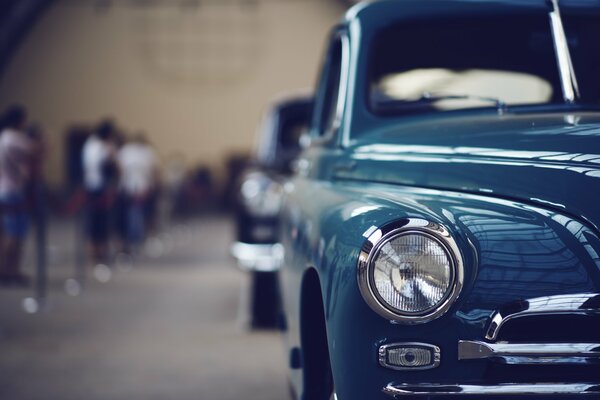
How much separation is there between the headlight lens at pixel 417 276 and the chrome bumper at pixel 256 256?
4162mm

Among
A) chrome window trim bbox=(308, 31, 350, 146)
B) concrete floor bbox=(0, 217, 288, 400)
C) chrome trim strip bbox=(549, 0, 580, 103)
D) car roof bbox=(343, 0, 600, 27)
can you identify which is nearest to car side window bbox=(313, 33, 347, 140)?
chrome window trim bbox=(308, 31, 350, 146)

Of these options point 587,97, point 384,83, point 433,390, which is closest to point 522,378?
point 433,390

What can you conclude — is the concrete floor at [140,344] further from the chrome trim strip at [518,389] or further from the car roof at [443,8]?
the chrome trim strip at [518,389]

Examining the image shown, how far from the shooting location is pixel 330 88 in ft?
13.4

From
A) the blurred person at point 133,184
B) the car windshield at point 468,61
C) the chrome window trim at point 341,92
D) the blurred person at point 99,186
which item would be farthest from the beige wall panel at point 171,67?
the car windshield at point 468,61

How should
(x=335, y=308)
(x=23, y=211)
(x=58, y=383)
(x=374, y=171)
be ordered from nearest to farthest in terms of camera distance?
1. (x=335, y=308)
2. (x=374, y=171)
3. (x=58, y=383)
4. (x=23, y=211)

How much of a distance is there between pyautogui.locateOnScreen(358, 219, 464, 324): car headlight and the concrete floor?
2.47m

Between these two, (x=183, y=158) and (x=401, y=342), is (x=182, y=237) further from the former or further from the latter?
(x=401, y=342)

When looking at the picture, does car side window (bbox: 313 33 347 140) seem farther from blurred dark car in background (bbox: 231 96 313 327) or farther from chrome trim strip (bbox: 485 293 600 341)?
blurred dark car in background (bbox: 231 96 313 327)

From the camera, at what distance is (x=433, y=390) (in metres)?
2.28

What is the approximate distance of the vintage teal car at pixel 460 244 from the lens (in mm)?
2293

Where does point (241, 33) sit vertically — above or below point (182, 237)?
above

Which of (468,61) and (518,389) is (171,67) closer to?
(468,61)

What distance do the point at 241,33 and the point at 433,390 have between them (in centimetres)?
2296
